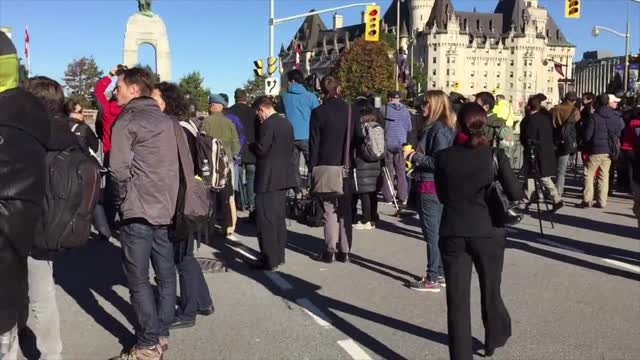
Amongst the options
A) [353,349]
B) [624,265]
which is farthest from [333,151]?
[624,265]

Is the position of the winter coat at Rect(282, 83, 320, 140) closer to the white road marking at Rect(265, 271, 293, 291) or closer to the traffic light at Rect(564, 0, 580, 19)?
the white road marking at Rect(265, 271, 293, 291)

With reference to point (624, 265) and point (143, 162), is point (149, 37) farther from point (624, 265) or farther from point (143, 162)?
point (143, 162)

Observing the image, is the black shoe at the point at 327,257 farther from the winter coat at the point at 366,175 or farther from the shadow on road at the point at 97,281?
the shadow on road at the point at 97,281

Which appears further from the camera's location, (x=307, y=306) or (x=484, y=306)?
(x=307, y=306)

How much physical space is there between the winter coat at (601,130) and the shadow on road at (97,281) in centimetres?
882

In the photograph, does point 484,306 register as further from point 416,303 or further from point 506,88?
point 506,88

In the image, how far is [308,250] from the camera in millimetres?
8883

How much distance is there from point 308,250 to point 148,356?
4406 mm

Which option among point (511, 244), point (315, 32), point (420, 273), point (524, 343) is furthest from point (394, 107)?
point (315, 32)

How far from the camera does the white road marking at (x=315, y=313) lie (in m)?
5.66

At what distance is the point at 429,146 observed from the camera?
6422 mm

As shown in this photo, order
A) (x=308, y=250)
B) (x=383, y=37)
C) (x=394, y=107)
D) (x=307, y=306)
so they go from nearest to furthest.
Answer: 1. (x=307, y=306)
2. (x=308, y=250)
3. (x=394, y=107)
4. (x=383, y=37)

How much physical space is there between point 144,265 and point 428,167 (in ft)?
9.54

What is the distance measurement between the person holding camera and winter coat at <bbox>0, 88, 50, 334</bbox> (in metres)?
9.79
